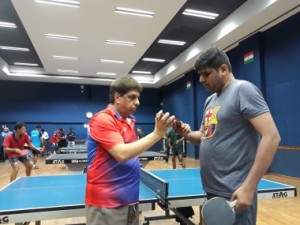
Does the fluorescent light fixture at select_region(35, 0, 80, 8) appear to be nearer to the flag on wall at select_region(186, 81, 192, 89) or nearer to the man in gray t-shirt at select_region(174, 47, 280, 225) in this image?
the man in gray t-shirt at select_region(174, 47, 280, 225)

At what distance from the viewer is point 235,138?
144cm

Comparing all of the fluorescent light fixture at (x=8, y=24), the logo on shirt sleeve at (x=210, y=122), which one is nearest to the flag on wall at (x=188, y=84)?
the fluorescent light fixture at (x=8, y=24)

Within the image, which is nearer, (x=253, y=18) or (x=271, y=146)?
(x=271, y=146)

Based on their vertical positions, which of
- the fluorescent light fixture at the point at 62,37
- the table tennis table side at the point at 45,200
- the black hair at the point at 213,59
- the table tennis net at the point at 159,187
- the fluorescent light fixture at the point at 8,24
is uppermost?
the fluorescent light fixture at the point at 8,24

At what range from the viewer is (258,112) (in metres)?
1.33

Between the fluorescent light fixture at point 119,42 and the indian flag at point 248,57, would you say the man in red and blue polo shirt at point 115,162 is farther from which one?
the fluorescent light fixture at point 119,42

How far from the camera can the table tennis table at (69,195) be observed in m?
1.87

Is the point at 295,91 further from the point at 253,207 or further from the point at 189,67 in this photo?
the point at 253,207

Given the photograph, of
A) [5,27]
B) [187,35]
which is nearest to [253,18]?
[187,35]

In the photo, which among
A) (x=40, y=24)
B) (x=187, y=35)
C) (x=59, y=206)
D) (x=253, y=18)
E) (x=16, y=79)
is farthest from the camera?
(x=16, y=79)

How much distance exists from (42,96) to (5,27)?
7.62 meters

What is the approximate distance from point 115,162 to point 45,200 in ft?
3.07

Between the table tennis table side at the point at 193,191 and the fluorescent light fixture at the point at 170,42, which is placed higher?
the fluorescent light fixture at the point at 170,42

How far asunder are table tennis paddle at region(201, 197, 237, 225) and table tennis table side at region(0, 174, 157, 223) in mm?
852
